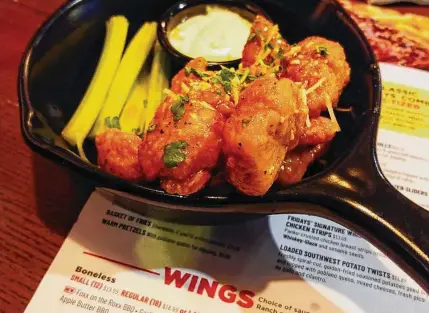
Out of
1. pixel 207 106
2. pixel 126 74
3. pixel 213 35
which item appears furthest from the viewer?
pixel 213 35

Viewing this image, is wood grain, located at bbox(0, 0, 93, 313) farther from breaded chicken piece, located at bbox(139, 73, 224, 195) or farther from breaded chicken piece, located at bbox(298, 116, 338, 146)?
breaded chicken piece, located at bbox(298, 116, 338, 146)

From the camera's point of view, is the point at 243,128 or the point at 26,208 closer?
the point at 243,128

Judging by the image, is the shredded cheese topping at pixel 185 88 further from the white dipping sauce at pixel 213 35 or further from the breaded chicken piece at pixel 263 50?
the white dipping sauce at pixel 213 35

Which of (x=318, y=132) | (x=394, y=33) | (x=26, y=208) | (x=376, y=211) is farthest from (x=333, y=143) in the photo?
(x=26, y=208)

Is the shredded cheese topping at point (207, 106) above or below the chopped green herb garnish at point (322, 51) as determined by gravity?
below

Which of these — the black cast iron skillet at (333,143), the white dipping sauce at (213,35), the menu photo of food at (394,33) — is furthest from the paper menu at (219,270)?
the menu photo of food at (394,33)

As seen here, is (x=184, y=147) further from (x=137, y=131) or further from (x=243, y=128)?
(x=137, y=131)
